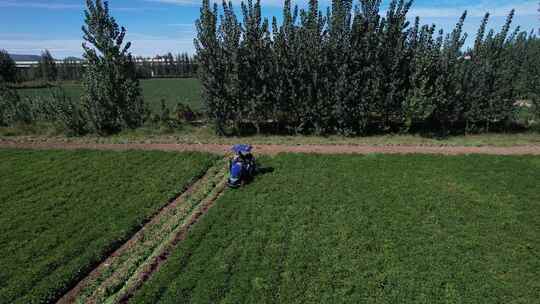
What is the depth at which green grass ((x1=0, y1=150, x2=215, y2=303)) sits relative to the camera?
601cm

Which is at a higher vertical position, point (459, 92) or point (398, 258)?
point (459, 92)

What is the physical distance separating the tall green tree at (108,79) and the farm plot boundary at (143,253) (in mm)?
8750

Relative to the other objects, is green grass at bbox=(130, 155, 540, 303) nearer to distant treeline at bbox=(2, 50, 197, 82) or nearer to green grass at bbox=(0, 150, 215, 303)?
green grass at bbox=(0, 150, 215, 303)

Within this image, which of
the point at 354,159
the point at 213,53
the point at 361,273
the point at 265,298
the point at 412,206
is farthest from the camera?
the point at 213,53

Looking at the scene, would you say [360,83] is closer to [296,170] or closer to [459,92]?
[459,92]

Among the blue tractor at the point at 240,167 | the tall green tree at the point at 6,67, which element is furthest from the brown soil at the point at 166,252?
the tall green tree at the point at 6,67

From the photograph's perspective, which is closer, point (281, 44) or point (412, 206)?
point (412, 206)

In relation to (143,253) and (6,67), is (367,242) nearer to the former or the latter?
(143,253)

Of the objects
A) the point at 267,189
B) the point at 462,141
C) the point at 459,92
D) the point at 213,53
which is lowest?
the point at 267,189

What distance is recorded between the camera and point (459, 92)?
1389 centimetres

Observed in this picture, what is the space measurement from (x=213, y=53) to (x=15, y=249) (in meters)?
10.1

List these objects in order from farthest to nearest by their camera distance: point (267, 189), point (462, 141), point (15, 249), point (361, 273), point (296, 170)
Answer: point (462, 141) → point (296, 170) → point (267, 189) → point (15, 249) → point (361, 273)

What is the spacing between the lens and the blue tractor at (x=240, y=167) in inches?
368

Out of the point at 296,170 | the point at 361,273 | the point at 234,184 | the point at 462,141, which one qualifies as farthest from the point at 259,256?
the point at 462,141
